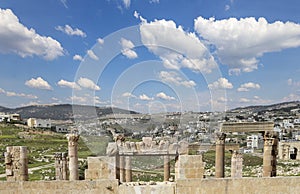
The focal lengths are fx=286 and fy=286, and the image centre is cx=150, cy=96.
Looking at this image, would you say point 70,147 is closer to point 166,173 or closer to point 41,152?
point 166,173

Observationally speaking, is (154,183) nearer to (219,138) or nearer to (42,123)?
(219,138)

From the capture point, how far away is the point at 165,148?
9508mm

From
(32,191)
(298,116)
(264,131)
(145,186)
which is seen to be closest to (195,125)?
(264,131)

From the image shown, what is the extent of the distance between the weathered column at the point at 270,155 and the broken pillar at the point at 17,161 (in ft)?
30.8

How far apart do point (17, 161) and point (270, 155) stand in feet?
32.1

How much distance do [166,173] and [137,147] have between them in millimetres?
5469

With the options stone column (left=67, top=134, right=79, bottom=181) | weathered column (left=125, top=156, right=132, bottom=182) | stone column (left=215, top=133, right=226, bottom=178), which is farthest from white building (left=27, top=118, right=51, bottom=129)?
stone column (left=215, top=133, right=226, bottom=178)

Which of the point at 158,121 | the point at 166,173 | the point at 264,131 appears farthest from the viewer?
the point at 158,121

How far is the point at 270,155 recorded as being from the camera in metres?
11.8

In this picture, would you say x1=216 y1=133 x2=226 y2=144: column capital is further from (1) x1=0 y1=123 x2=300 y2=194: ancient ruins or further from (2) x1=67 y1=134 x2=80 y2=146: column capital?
(2) x1=67 y1=134 x2=80 y2=146: column capital

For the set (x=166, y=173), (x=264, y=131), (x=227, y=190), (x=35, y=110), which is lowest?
(x=35, y=110)

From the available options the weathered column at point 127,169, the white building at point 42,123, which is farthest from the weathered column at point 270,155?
the white building at point 42,123

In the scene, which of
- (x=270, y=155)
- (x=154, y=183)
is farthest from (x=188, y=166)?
(x=270, y=155)

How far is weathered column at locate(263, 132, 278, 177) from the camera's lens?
1177cm
